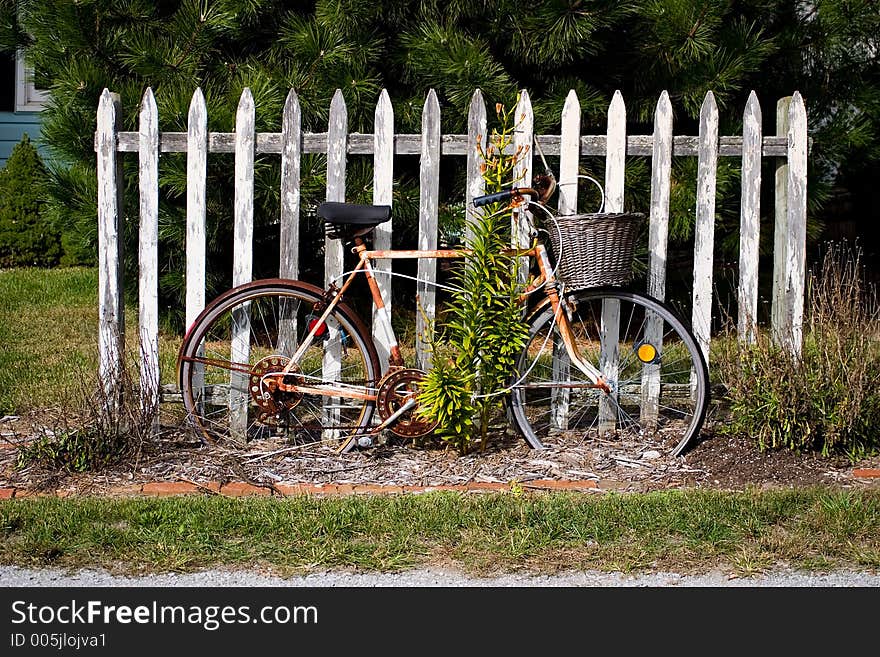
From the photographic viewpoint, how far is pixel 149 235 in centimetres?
544

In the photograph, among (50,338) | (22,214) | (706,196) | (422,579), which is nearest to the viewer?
(422,579)

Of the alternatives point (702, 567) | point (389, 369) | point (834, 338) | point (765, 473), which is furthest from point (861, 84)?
point (702, 567)

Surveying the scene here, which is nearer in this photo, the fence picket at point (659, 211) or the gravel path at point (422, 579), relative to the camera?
the gravel path at point (422, 579)

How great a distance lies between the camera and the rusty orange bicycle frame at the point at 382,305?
5289 mm

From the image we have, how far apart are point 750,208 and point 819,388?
944 mm

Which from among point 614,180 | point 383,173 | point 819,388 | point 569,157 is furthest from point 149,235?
point 819,388

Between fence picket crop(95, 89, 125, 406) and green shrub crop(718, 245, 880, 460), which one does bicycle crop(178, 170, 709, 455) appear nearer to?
green shrub crop(718, 245, 880, 460)

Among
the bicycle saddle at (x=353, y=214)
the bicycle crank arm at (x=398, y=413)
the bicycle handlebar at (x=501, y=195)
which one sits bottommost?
the bicycle crank arm at (x=398, y=413)

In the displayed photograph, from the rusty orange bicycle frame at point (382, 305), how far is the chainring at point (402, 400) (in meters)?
0.06

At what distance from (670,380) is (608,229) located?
2.20m

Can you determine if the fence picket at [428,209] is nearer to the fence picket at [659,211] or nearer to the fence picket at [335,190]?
the fence picket at [335,190]

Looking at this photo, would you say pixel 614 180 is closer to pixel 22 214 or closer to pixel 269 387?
pixel 269 387

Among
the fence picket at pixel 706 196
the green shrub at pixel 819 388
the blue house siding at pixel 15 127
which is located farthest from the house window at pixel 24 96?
the green shrub at pixel 819 388

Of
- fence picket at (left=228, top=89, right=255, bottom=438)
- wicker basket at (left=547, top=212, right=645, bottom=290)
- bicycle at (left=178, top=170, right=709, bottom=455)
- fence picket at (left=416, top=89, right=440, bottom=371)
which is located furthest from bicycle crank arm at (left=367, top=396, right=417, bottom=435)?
wicker basket at (left=547, top=212, right=645, bottom=290)
